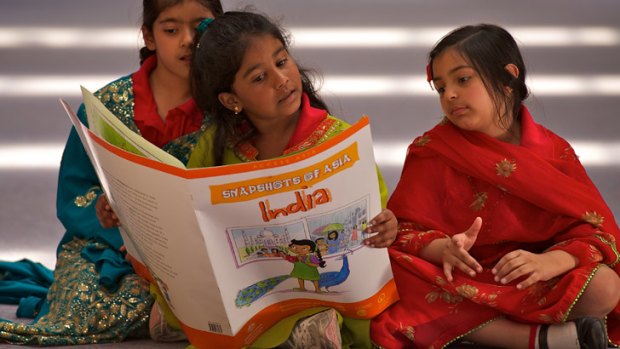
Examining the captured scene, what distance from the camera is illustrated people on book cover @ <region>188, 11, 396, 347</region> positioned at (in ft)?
5.54

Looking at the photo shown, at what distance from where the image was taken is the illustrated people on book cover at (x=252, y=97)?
5.54 feet

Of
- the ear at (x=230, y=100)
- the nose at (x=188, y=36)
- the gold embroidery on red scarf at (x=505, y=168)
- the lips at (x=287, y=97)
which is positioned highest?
the nose at (x=188, y=36)

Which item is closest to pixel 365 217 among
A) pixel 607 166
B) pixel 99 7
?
pixel 607 166

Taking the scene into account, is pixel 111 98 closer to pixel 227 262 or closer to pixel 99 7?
pixel 227 262

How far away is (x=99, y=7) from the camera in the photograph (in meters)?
3.51

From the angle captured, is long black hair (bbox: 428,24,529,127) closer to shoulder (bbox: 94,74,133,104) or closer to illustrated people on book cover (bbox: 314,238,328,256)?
illustrated people on book cover (bbox: 314,238,328,256)

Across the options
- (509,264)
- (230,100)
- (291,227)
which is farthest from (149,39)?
(509,264)

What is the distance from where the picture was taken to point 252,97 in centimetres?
171

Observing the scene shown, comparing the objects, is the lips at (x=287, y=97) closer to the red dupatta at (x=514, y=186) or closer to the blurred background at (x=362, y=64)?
the red dupatta at (x=514, y=186)

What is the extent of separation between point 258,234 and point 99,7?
218cm

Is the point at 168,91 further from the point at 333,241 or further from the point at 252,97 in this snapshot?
the point at 333,241

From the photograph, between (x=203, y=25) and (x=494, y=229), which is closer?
(x=494, y=229)

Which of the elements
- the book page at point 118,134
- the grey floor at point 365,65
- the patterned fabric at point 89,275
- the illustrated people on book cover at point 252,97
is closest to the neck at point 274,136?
the illustrated people on book cover at point 252,97

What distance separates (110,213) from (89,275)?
0.13 m
